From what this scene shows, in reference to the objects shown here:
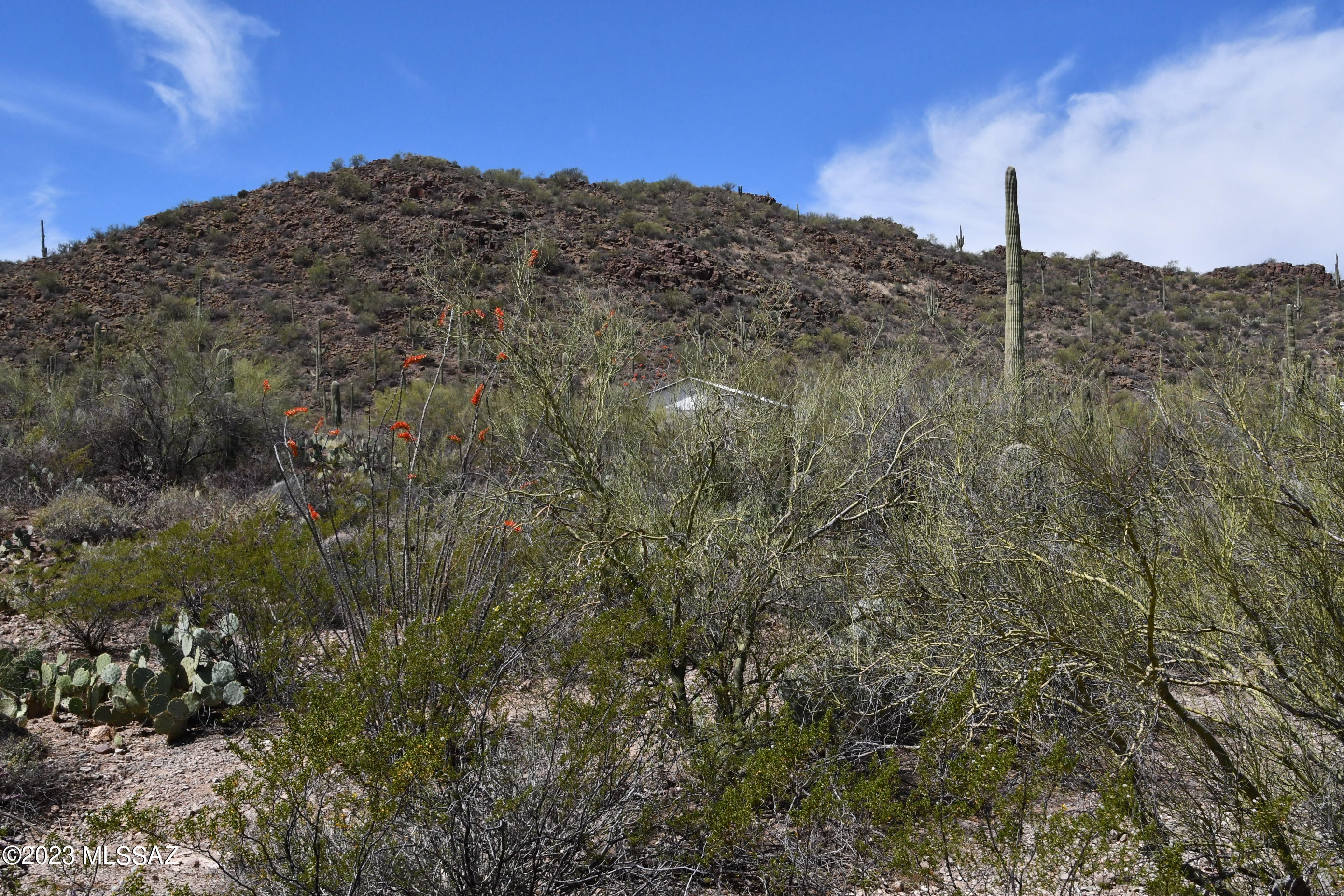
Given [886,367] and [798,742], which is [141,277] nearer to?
[886,367]

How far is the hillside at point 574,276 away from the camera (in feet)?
87.2

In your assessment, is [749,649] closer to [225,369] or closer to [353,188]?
[225,369]

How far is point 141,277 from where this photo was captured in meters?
29.3

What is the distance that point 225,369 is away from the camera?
627 inches

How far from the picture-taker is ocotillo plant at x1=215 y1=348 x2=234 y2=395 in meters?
15.6

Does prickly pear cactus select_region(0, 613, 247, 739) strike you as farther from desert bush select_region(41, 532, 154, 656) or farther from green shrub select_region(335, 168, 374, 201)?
green shrub select_region(335, 168, 374, 201)

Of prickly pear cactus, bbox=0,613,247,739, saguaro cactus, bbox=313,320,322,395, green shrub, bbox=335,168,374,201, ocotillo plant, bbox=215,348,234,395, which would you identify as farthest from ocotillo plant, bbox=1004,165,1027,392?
green shrub, bbox=335,168,374,201

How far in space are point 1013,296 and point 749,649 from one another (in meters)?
9.59

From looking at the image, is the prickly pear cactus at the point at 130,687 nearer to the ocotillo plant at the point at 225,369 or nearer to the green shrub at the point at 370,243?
the ocotillo plant at the point at 225,369

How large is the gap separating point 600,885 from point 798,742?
3.33ft

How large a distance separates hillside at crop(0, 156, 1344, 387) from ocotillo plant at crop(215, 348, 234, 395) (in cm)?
409

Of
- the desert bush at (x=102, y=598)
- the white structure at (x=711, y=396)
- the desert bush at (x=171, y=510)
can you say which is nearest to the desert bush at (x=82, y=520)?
the desert bush at (x=171, y=510)

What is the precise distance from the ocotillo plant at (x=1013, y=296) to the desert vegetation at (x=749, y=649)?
10.3 ft

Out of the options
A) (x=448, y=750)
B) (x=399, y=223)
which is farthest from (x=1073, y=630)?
(x=399, y=223)
